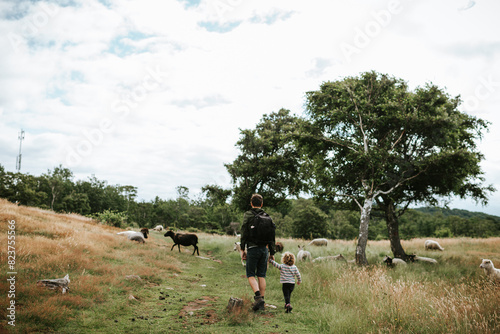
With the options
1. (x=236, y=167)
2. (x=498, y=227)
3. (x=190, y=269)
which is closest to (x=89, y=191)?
(x=236, y=167)

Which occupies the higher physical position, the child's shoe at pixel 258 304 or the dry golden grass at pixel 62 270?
the dry golden grass at pixel 62 270

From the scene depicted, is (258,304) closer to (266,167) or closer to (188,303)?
(188,303)

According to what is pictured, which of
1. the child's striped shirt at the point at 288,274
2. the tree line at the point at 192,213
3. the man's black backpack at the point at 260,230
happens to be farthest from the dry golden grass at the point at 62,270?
the tree line at the point at 192,213

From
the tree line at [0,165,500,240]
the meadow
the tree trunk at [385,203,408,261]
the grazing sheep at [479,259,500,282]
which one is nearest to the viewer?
the meadow

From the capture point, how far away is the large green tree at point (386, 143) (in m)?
14.3

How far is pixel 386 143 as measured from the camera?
52.5ft

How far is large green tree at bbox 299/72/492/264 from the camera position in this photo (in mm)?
14289

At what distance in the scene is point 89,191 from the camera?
8912cm

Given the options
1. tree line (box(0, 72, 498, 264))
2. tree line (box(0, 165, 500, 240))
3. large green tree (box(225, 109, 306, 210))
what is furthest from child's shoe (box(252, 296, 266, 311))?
tree line (box(0, 165, 500, 240))

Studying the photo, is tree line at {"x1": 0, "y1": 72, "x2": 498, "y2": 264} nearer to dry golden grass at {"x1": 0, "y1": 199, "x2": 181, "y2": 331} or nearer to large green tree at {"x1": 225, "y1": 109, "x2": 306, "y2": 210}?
large green tree at {"x1": 225, "y1": 109, "x2": 306, "y2": 210}

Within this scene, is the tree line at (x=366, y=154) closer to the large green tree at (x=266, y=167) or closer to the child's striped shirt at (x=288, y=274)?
the large green tree at (x=266, y=167)

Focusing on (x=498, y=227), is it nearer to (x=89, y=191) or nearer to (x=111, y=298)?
(x=111, y=298)

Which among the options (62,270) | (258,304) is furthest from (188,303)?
(62,270)

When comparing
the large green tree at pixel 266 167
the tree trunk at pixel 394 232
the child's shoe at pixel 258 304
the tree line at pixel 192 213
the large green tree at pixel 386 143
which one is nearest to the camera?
the child's shoe at pixel 258 304
